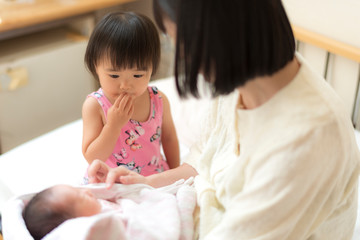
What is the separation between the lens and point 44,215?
964mm

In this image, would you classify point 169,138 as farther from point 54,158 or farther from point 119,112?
point 54,158

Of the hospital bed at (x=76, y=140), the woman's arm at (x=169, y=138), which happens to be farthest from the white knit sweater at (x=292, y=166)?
the hospital bed at (x=76, y=140)

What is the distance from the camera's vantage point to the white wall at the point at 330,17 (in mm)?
1386

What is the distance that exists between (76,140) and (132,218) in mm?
646

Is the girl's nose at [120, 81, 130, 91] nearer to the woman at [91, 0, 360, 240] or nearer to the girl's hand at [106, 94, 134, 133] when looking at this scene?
the girl's hand at [106, 94, 134, 133]

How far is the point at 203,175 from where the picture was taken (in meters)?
1.07

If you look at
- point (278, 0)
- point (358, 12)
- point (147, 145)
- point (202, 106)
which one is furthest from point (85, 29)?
point (278, 0)

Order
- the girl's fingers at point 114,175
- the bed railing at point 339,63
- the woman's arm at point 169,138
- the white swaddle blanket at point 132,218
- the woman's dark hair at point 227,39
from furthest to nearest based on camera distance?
the bed railing at point 339,63 → the woman's arm at point 169,138 → the girl's fingers at point 114,175 → the white swaddle blanket at point 132,218 → the woman's dark hair at point 227,39

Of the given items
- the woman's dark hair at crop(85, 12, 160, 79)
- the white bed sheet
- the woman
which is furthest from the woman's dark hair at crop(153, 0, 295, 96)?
the white bed sheet

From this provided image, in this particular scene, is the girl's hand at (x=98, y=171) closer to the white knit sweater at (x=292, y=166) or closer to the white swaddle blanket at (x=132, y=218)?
the white swaddle blanket at (x=132, y=218)

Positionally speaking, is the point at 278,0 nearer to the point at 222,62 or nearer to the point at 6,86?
the point at 222,62

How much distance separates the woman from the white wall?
2.18 ft

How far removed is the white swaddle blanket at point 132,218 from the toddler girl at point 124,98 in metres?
0.15

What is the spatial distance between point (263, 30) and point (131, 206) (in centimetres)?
53
